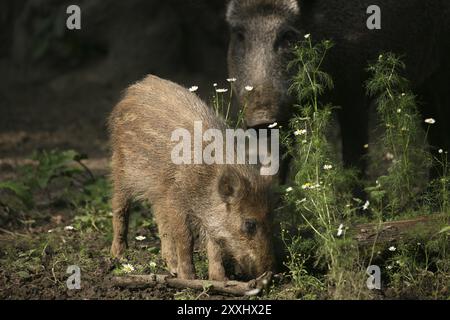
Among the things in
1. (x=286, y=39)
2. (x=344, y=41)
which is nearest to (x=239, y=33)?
(x=286, y=39)

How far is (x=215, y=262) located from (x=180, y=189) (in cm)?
55

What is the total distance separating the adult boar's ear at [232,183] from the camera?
5.24m

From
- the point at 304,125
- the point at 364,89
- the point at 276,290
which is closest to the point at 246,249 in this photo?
the point at 276,290

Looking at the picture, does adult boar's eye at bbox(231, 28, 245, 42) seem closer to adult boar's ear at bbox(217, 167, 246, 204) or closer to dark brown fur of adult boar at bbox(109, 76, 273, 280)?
dark brown fur of adult boar at bbox(109, 76, 273, 280)

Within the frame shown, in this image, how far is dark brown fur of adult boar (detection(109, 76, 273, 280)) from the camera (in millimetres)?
5242

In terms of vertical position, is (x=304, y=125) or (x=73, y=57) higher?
(x=73, y=57)

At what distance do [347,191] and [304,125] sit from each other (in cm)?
119

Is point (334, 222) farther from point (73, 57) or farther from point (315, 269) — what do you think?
point (73, 57)

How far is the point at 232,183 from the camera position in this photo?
207 inches

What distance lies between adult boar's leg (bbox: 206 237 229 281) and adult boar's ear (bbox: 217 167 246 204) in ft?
1.10

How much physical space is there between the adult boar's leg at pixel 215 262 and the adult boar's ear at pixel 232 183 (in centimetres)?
34

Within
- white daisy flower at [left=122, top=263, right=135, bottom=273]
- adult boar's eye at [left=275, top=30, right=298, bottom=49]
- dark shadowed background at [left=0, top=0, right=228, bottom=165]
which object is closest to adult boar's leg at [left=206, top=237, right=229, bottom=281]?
white daisy flower at [left=122, top=263, right=135, bottom=273]

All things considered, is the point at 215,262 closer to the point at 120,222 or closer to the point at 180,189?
the point at 180,189

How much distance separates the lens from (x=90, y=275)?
5.55m
